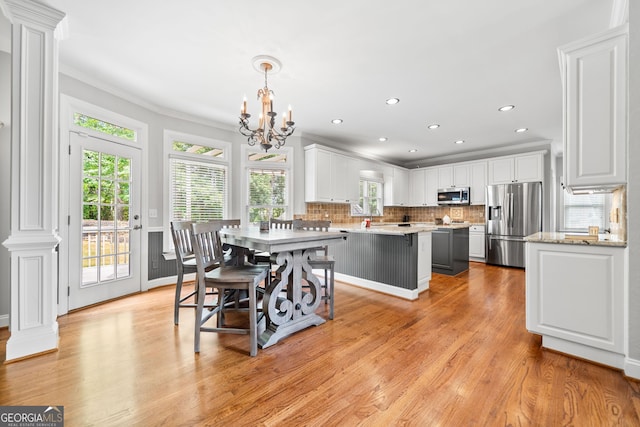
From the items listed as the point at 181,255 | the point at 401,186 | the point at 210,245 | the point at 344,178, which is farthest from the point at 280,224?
the point at 401,186

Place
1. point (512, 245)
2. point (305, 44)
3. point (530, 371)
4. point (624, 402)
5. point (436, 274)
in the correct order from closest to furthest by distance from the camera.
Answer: point (624, 402) → point (530, 371) → point (305, 44) → point (436, 274) → point (512, 245)

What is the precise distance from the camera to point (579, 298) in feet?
6.17

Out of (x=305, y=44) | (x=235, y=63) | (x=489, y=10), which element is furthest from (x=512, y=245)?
(x=235, y=63)

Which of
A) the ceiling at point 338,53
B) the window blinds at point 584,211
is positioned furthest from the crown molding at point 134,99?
the window blinds at point 584,211

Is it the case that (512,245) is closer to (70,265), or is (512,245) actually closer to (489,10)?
(489,10)

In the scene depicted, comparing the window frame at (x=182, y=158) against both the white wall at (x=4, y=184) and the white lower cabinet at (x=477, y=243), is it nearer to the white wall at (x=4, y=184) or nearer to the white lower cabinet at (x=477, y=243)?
the white wall at (x=4, y=184)

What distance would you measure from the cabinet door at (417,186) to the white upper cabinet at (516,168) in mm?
1527

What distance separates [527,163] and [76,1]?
674 cm

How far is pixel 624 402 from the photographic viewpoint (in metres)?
1.45

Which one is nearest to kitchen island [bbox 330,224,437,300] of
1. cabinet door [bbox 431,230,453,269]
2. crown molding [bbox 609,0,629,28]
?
cabinet door [bbox 431,230,453,269]

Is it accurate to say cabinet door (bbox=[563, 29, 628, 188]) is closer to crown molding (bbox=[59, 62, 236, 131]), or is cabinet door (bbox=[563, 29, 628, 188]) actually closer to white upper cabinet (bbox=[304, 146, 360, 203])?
white upper cabinet (bbox=[304, 146, 360, 203])

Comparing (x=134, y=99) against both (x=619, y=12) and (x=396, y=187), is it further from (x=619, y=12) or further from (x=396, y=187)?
(x=396, y=187)

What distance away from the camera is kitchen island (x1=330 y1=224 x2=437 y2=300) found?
3305 mm

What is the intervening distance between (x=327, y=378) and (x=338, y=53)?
2638 mm
